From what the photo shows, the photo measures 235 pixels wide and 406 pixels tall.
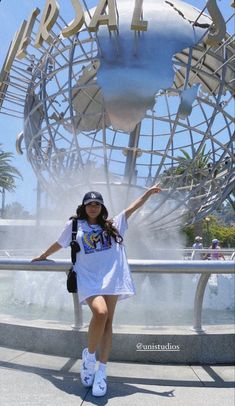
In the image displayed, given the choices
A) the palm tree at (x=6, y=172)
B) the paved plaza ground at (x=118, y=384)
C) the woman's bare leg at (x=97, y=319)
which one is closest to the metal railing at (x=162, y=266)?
the woman's bare leg at (x=97, y=319)

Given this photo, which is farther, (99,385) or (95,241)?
(95,241)

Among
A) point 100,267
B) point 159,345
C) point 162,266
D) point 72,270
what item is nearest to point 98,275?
point 100,267

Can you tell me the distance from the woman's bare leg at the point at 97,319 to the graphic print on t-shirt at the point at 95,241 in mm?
316

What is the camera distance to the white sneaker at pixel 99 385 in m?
2.64

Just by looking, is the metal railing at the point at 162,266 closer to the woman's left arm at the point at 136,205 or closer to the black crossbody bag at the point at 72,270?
the black crossbody bag at the point at 72,270

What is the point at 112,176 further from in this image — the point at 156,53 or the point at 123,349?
the point at 123,349

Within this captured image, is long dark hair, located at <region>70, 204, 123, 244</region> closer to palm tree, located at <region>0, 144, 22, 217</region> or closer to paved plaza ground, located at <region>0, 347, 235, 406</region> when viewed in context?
paved plaza ground, located at <region>0, 347, 235, 406</region>

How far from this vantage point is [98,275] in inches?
114

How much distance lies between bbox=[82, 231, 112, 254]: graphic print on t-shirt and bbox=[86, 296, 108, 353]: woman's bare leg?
12.4 inches

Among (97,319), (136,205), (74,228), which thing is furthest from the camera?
(136,205)

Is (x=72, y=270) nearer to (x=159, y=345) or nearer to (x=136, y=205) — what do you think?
(x=136, y=205)

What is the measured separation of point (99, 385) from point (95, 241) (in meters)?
0.88

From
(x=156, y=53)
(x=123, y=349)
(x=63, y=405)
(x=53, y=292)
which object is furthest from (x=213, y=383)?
(x=156, y=53)

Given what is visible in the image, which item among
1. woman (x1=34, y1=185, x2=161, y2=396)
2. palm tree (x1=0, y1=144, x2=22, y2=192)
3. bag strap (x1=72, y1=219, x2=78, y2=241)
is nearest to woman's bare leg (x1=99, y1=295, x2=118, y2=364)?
woman (x1=34, y1=185, x2=161, y2=396)
